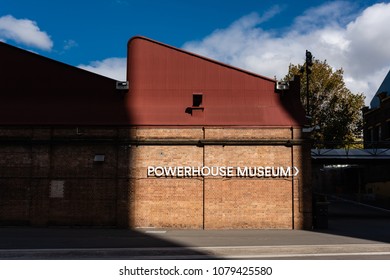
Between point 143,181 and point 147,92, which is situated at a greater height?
point 147,92

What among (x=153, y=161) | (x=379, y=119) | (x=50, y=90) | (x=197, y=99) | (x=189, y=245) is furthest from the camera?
(x=379, y=119)

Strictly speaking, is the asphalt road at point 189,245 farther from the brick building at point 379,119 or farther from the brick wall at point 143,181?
the brick building at point 379,119

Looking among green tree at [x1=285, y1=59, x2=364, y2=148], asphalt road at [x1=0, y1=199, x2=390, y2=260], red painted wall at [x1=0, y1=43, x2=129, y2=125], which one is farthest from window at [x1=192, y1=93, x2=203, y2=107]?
green tree at [x1=285, y1=59, x2=364, y2=148]

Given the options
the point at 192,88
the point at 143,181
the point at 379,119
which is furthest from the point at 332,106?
the point at 143,181

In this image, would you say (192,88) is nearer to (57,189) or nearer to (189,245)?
(57,189)

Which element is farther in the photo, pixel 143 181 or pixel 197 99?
pixel 197 99

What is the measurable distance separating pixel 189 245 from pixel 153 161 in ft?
22.4

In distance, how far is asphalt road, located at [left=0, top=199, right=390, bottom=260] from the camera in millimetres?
11227

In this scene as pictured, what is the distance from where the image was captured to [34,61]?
20.3m

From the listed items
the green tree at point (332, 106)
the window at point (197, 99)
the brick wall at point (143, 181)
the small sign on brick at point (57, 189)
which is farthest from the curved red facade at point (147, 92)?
the green tree at point (332, 106)

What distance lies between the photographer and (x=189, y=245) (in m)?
13.1

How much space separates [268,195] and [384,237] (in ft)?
17.2

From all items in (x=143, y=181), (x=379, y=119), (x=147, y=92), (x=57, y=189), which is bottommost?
(x=57, y=189)

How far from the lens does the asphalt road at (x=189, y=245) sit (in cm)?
1123
